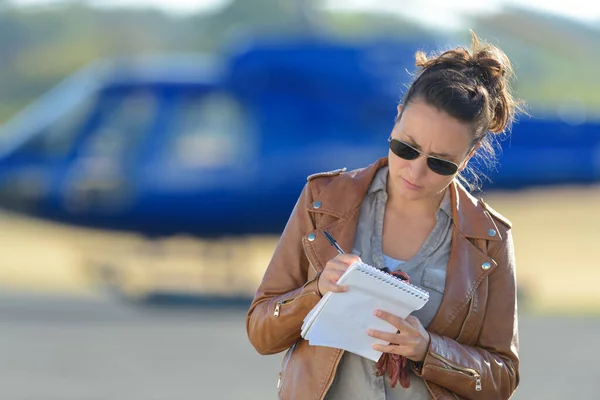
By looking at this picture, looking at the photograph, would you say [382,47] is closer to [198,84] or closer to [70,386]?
[198,84]

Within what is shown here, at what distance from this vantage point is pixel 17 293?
1500cm

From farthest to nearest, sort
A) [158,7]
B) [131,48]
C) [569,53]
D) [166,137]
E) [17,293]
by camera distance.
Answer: [158,7], [131,48], [569,53], [17,293], [166,137]

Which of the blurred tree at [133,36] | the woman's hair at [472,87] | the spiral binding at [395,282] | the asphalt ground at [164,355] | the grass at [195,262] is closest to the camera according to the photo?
the spiral binding at [395,282]

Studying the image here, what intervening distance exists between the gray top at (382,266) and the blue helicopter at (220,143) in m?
9.96

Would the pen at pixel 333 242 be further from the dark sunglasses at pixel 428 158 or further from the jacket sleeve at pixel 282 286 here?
the dark sunglasses at pixel 428 158

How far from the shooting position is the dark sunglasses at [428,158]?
2.65 meters

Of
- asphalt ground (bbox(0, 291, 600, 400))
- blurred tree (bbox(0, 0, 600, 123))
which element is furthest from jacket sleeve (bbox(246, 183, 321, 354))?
blurred tree (bbox(0, 0, 600, 123))

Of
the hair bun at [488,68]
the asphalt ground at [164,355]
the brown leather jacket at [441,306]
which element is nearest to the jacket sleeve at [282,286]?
the brown leather jacket at [441,306]

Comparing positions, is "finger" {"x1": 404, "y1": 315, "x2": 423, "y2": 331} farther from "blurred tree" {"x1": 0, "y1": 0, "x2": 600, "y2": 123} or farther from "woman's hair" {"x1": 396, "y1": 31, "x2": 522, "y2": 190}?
"blurred tree" {"x1": 0, "y1": 0, "x2": 600, "y2": 123}

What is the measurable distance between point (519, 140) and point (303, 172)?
250 cm

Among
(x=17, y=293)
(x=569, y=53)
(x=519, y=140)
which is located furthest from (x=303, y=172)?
(x=569, y=53)

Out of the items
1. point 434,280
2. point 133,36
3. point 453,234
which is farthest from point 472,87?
point 133,36

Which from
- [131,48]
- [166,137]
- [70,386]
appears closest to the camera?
[70,386]

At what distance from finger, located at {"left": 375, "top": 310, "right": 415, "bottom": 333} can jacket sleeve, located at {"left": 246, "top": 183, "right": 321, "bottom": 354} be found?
215 mm
